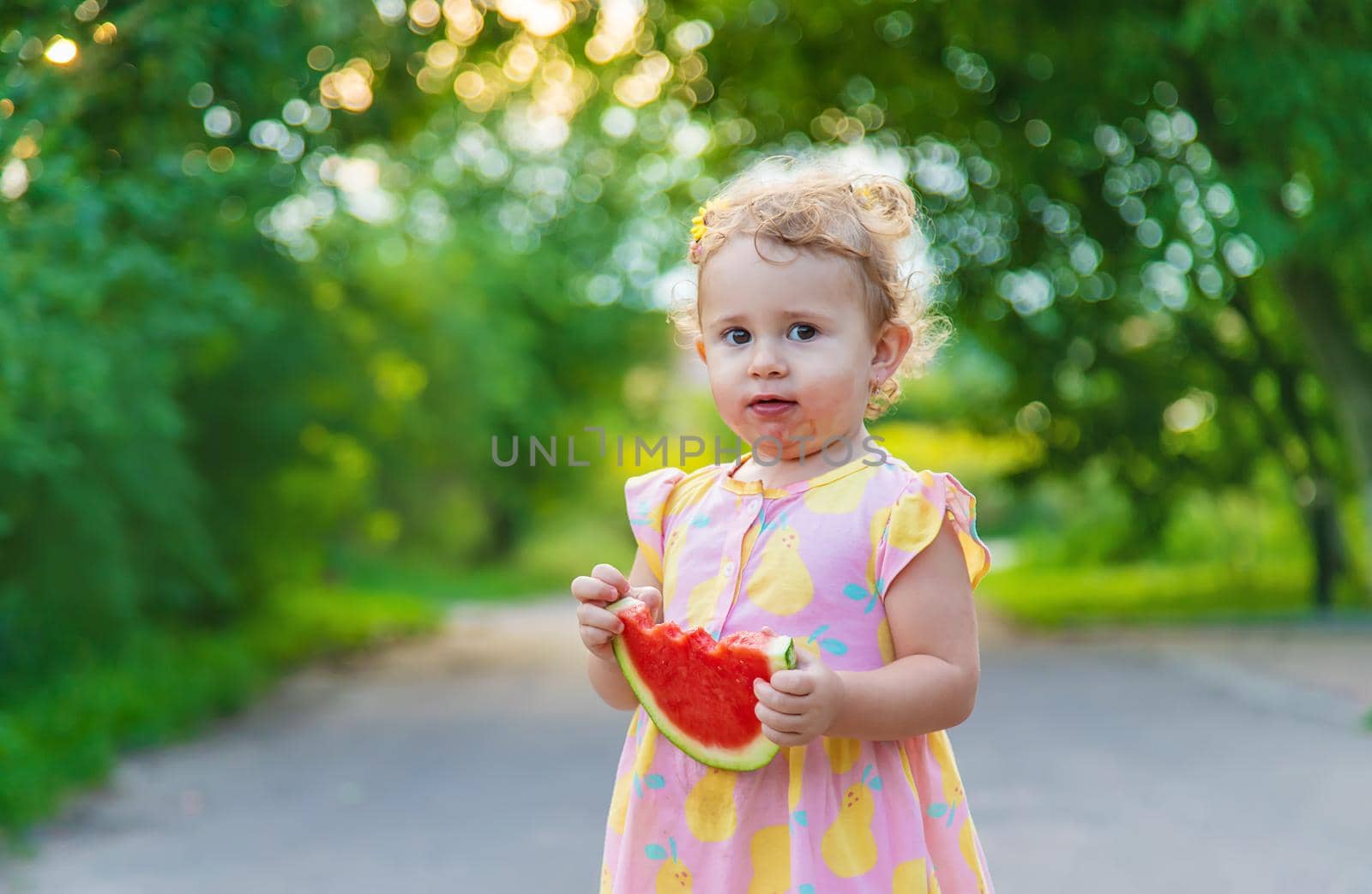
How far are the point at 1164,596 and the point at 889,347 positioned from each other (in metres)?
14.5

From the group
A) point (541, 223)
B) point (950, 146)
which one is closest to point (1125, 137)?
point (950, 146)

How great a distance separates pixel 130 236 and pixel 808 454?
5.12 m

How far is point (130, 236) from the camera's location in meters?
6.52

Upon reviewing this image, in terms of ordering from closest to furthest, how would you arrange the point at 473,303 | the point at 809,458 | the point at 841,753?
the point at 841,753, the point at 809,458, the point at 473,303

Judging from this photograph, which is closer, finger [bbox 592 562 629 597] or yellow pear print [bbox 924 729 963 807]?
finger [bbox 592 562 629 597]

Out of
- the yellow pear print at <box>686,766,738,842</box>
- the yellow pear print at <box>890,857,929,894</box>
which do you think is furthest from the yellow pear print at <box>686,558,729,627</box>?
the yellow pear print at <box>890,857,929,894</box>

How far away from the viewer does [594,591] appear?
6.95 ft

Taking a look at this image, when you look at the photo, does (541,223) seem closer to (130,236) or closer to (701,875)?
(130,236)

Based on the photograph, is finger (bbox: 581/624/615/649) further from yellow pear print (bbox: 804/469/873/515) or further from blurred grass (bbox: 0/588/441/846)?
blurred grass (bbox: 0/588/441/846)

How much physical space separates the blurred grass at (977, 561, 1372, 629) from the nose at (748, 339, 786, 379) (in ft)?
37.0

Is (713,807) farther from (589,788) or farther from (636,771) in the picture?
(589,788)

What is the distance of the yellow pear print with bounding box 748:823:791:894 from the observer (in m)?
2.09

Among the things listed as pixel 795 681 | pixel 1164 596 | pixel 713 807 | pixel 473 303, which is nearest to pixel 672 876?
pixel 713 807

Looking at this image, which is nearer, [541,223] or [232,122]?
[232,122]
